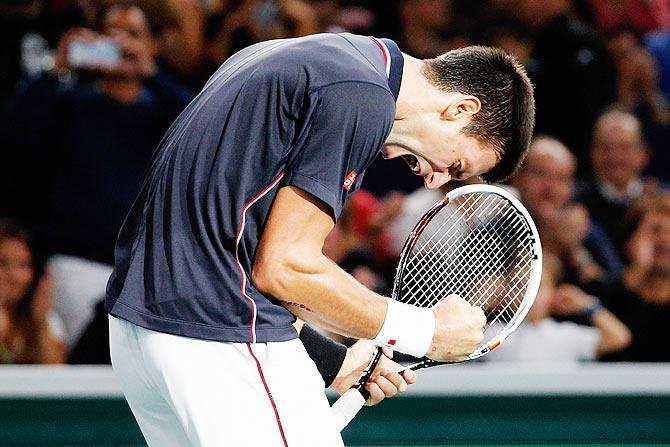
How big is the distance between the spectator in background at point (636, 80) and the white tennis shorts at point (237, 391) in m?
4.22

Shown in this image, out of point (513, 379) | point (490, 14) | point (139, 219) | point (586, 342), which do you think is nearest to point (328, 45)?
point (139, 219)

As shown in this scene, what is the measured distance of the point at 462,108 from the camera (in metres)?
2.77

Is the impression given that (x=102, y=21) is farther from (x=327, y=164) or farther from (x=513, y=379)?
(x=327, y=164)

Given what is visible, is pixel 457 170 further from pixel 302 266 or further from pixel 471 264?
pixel 471 264

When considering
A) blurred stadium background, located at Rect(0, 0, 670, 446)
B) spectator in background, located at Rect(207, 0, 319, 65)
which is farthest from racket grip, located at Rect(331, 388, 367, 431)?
spectator in background, located at Rect(207, 0, 319, 65)

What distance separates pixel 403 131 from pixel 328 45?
0.29 meters

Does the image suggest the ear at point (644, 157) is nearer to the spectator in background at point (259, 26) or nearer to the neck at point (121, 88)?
the spectator in background at point (259, 26)

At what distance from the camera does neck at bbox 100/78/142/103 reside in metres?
5.36

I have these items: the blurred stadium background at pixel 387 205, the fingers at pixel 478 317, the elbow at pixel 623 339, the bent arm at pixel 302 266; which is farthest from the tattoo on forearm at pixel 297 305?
the elbow at pixel 623 339

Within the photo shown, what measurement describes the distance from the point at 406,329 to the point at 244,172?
1.80 ft

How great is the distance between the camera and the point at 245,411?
262 centimetres

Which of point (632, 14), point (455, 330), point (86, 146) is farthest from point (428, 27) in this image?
point (455, 330)

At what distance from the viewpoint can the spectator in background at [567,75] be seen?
6113 millimetres

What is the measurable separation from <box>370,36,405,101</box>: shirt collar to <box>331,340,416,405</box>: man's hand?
2.43ft
